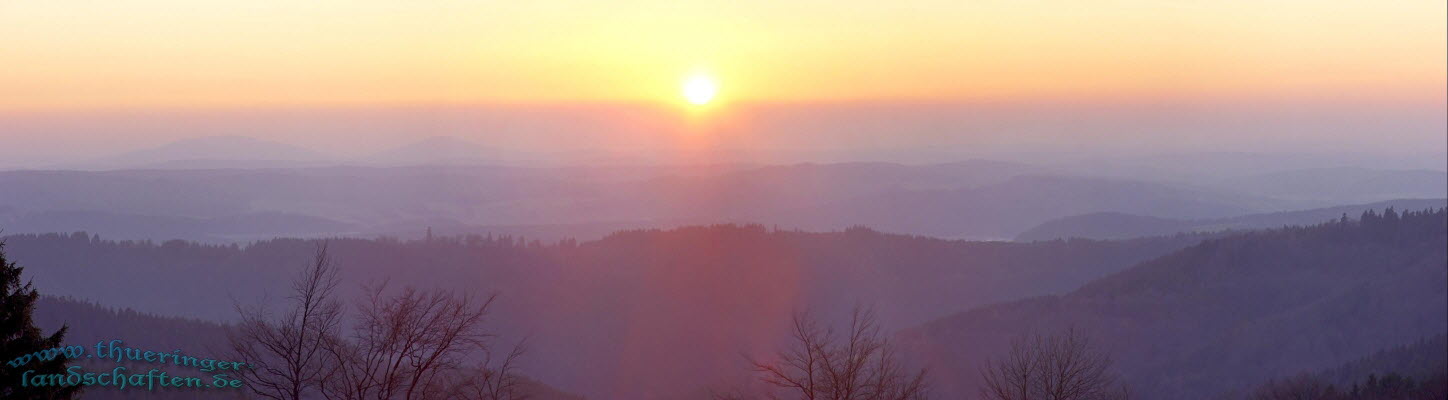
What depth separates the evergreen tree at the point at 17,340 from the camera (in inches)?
678

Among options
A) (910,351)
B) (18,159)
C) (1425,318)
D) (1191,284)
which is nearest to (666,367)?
(910,351)

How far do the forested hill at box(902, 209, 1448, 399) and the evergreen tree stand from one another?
8456 cm

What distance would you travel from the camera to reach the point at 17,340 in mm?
17484

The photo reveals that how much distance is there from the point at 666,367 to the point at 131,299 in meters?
74.0

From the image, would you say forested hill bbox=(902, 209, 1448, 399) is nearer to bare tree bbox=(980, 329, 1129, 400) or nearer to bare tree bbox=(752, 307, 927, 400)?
bare tree bbox=(980, 329, 1129, 400)

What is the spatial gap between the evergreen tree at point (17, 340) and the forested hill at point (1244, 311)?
84.6 meters

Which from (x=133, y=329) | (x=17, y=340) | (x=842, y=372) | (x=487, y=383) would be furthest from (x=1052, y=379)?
(x=133, y=329)

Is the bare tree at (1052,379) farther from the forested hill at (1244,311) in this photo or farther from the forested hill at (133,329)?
the forested hill at (1244,311)

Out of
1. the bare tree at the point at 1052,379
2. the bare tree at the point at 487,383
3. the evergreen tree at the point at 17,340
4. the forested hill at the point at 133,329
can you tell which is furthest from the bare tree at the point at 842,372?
the forested hill at the point at 133,329

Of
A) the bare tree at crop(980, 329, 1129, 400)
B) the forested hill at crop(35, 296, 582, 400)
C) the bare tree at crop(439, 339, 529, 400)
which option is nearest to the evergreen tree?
the bare tree at crop(439, 339, 529, 400)

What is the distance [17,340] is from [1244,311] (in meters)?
137

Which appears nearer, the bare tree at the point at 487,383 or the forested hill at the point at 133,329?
the bare tree at the point at 487,383

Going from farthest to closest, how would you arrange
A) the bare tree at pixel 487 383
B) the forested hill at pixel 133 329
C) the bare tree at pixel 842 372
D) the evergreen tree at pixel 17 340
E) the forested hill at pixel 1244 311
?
the forested hill at pixel 1244 311, the forested hill at pixel 133 329, the bare tree at pixel 842 372, the bare tree at pixel 487 383, the evergreen tree at pixel 17 340

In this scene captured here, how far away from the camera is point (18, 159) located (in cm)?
6762
